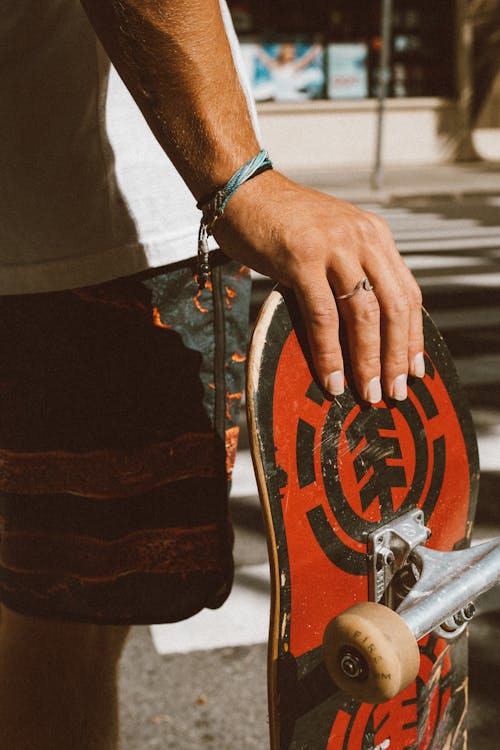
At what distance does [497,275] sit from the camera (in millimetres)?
7043

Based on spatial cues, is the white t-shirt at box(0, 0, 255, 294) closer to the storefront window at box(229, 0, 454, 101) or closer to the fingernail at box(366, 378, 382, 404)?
the fingernail at box(366, 378, 382, 404)

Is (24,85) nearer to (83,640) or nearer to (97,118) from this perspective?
(97,118)

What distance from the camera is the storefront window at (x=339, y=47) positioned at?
16547 millimetres

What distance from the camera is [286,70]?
16.8 meters

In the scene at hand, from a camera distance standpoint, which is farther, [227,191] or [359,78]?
[359,78]

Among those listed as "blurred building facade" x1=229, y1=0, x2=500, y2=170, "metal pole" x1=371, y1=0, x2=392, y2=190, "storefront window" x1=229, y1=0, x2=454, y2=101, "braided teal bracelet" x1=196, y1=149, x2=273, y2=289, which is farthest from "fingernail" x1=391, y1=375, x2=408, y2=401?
"storefront window" x1=229, y1=0, x2=454, y2=101

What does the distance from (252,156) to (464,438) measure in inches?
21.5

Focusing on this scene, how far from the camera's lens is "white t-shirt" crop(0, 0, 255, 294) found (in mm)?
1326

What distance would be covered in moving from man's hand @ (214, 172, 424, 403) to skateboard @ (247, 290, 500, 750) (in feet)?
0.14

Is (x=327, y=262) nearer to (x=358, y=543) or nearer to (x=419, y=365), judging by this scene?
(x=419, y=365)

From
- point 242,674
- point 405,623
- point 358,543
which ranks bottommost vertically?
point 242,674

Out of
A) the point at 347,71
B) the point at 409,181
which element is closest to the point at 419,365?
the point at 409,181

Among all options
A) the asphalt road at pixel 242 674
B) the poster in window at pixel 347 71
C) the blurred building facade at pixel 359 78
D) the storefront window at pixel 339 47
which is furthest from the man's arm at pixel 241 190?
the poster in window at pixel 347 71

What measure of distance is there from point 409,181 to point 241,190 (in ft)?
43.7
